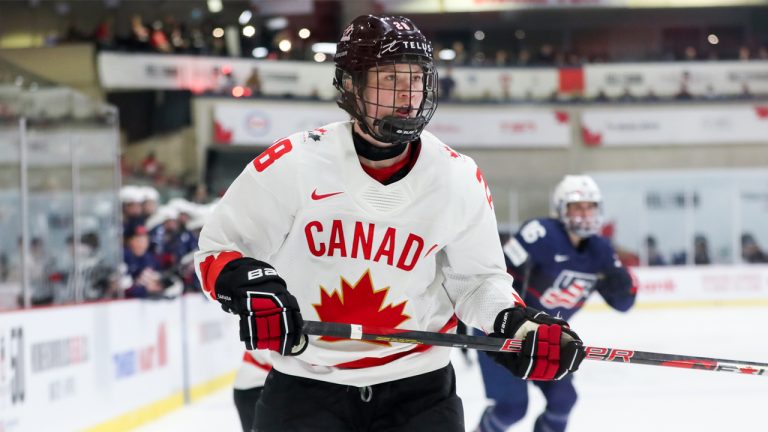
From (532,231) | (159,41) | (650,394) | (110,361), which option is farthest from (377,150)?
(159,41)

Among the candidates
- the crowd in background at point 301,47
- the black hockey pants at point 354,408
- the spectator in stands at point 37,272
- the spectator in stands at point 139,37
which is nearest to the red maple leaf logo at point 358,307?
the black hockey pants at point 354,408

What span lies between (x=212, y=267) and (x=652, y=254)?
45.7ft

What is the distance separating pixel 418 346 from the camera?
247cm

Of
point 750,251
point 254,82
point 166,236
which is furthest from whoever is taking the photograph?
point 254,82

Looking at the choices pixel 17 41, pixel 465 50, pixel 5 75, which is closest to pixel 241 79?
pixel 17 41

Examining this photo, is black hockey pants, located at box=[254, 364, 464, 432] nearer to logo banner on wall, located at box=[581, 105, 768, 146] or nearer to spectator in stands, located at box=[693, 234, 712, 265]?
spectator in stands, located at box=[693, 234, 712, 265]

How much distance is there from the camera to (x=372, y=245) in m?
2.34

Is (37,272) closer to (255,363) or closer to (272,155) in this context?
(255,363)

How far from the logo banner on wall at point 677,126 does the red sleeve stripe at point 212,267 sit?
1785 cm

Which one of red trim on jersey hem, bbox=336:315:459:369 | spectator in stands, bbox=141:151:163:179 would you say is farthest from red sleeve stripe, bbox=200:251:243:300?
spectator in stands, bbox=141:151:163:179

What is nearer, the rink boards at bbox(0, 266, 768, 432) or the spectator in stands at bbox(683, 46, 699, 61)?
the rink boards at bbox(0, 266, 768, 432)

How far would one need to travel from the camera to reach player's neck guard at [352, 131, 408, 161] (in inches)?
95.6

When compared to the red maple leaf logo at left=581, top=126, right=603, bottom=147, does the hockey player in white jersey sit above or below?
below

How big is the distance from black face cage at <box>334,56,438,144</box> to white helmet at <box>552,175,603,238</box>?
2548 millimetres
